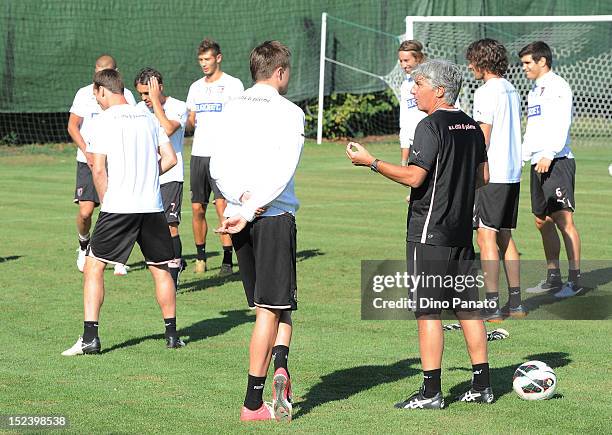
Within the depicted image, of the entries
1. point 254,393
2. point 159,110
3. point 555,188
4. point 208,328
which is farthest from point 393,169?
point 159,110

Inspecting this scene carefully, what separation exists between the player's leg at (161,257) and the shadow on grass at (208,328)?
26cm

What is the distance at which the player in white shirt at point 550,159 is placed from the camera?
1053 centimetres

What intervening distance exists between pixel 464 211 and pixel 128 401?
233cm

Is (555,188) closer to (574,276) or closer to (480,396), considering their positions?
(574,276)

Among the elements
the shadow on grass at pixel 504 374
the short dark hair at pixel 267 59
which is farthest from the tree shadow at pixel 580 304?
the short dark hair at pixel 267 59

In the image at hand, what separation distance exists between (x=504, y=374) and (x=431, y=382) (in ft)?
3.88

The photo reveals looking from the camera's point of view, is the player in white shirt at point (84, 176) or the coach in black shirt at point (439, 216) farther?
the player in white shirt at point (84, 176)

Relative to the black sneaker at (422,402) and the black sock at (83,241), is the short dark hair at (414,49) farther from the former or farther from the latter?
the black sneaker at (422,402)

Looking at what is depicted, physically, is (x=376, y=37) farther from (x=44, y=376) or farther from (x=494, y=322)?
(x=44, y=376)

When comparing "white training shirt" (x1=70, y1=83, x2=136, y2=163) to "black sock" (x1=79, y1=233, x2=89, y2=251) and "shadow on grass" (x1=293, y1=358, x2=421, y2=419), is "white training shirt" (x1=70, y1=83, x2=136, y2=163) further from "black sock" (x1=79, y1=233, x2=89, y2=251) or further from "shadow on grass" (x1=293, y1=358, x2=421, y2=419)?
"shadow on grass" (x1=293, y1=358, x2=421, y2=419)

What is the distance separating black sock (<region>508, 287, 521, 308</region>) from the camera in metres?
9.96

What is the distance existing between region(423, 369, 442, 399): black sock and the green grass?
0.13m

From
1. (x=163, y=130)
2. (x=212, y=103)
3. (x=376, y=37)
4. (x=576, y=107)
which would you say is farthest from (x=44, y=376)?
(x=376, y=37)

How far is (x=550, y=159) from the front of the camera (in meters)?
10.5
